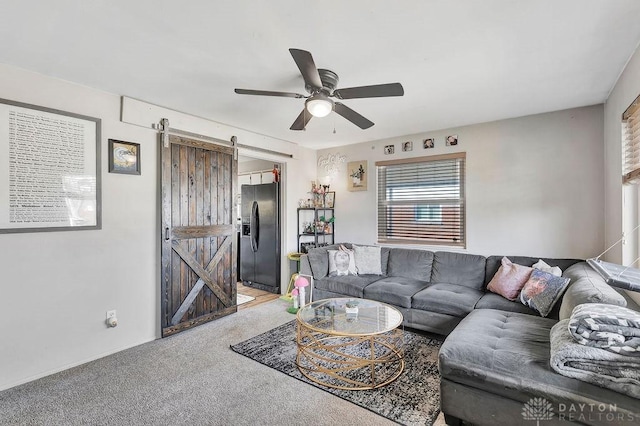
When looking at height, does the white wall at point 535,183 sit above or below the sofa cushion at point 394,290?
above

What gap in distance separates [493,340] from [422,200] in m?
2.50

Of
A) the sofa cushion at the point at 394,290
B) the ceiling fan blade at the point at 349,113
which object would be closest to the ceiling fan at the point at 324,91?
the ceiling fan blade at the point at 349,113

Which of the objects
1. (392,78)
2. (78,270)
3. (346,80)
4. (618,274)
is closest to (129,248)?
(78,270)

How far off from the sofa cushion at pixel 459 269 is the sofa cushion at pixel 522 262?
0.06 metres

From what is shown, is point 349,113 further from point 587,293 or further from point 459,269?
point 459,269

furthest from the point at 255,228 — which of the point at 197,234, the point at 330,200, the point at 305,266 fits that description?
the point at 197,234

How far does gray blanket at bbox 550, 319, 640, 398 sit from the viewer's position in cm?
144

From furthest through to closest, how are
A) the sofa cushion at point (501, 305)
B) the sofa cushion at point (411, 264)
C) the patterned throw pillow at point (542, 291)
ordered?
the sofa cushion at point (411, 264) → the sofa cushion at point (501, 305) → the patterned throw pillow at point (542, 291)

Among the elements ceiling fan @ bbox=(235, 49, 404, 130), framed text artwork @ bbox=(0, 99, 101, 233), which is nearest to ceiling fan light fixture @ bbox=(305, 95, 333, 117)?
ceiling fan @ bbox=(235, 49, 404, 130)

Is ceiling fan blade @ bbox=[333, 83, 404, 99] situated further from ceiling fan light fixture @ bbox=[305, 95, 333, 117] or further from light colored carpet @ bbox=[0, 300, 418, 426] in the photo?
light colored carpet @ bbox=[0, 300, 418, 426]

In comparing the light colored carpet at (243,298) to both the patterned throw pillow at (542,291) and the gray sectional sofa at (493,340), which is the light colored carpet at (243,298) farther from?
the patterned throw pillow at (542,291)

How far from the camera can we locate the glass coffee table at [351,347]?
90.7 inches

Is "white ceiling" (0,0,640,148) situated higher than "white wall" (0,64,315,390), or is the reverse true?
"white ceiling" (0,0,640,148)

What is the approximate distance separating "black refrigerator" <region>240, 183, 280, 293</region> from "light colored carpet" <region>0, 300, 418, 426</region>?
2.14 m
